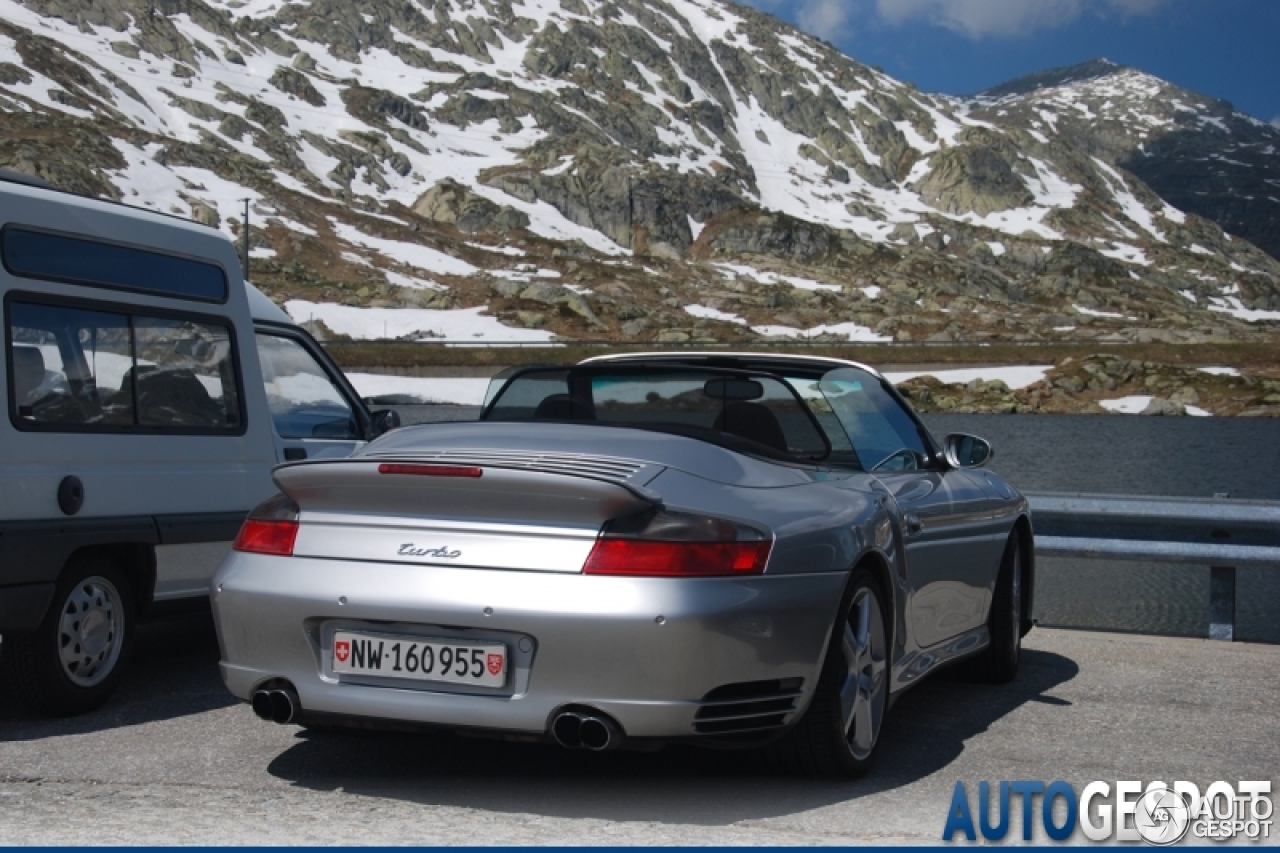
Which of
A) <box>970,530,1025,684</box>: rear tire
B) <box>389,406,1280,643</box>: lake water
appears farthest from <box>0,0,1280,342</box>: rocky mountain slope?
A: <box>970,530,1025,684</box>: rear tire

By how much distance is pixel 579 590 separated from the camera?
13.0ft

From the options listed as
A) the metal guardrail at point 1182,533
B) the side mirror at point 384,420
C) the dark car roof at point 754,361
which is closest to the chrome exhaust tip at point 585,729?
the dark car roof at point 754,361

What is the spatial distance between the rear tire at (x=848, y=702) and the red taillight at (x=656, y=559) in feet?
2.06

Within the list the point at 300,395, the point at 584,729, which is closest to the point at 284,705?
the point at 584,729

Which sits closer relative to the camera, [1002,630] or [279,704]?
[279,704]

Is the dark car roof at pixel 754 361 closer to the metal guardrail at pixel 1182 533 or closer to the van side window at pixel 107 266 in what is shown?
the van side window at pixel 107 266

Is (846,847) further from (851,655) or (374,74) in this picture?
(374,74)

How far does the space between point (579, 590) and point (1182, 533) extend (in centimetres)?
643

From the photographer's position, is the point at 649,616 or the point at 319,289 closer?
the point at 649,616

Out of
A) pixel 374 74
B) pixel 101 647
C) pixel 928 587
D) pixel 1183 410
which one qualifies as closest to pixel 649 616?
pixel 928 587

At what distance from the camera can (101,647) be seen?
596 cm

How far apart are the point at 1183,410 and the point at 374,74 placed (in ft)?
462

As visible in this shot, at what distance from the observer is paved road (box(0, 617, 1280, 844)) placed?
13.0 ft

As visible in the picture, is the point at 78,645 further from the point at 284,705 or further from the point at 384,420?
the point at 384,420
